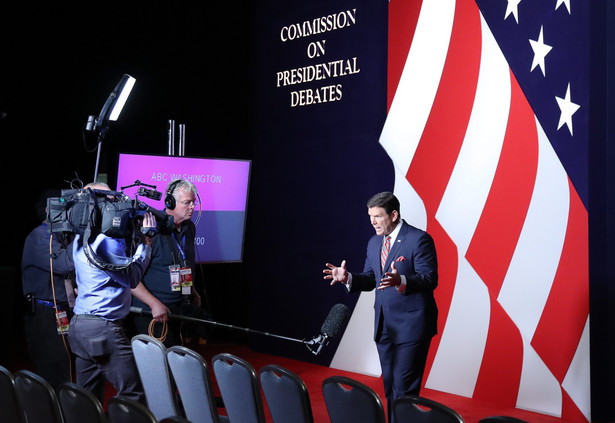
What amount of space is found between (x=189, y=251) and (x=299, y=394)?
2314 millimetres

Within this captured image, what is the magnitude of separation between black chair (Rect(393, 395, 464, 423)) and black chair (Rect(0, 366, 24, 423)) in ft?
4.22

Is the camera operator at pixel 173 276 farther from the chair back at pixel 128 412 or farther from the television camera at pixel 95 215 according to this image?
the chair back at pixel 128 412

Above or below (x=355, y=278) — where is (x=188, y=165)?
above

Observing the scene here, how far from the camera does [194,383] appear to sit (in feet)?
9.09

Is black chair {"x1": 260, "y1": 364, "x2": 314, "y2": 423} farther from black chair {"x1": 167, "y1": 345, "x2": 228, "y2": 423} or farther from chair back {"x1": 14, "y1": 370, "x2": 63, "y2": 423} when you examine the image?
chair back {"x1": 14, "y1": 370, "x2": 63, "y2": 423}

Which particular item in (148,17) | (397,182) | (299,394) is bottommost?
(299,394)

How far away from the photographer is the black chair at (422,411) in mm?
1952

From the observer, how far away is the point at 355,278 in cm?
408

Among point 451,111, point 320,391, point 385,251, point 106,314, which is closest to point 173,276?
point 106,314

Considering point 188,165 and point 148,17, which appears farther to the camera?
point 148,17

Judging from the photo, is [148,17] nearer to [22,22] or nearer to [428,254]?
[22,22]

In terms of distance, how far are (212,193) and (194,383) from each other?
3.25m

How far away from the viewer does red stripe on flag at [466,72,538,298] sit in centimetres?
514

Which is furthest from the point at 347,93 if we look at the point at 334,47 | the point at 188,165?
the point at 188,165
